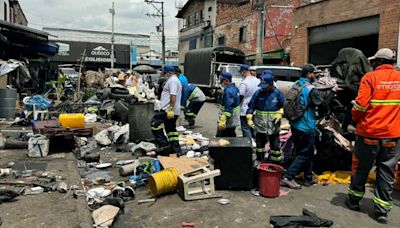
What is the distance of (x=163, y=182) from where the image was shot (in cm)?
533

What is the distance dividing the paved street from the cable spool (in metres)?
0.11

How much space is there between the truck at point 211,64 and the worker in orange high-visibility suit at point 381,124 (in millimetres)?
16657

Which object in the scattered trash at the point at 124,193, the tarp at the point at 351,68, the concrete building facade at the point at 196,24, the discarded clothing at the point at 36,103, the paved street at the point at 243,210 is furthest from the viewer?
the concrete building facade at the point at 196,24

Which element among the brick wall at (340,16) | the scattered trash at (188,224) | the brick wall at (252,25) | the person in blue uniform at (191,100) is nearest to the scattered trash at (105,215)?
Answer: the scattered trash at (188,224)

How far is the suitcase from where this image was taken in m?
5.61

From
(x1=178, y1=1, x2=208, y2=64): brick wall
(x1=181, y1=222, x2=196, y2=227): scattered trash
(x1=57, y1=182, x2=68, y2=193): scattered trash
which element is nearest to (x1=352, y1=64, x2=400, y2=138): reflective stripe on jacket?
(x1=181, y1=222, x2=196, y2=227): scattered trash

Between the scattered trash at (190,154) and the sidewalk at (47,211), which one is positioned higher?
the scattered trash at (190,154)

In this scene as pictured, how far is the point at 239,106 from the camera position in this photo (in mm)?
8141

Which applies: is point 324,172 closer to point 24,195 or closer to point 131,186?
point 131,186

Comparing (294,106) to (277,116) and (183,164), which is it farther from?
(183,164)

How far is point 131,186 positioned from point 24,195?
1532 mm

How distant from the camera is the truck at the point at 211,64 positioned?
22781mm

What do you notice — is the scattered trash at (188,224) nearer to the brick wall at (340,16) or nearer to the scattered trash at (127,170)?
the scattered trash at (127,170)

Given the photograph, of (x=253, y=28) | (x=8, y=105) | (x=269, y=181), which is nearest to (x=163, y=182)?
(x=269, y=181)
